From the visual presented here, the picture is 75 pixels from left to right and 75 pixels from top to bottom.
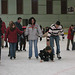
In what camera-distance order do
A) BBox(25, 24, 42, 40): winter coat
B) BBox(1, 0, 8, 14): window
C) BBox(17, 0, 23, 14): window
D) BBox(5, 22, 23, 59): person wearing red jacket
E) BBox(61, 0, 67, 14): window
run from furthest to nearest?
BBox(61, 0, 67, 14): window
BBox(17, 0, 23, 14): window
BBox(1, 0, 8, 14): window
BBox(25, 24, 42, 40): winter coat
BBox(5, 22, 23, 59): person wearing red jacket

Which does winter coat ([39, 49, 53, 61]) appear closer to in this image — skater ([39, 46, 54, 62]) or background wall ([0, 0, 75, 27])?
skater ([39, 46, 54, 62])

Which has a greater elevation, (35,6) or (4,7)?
(35,6)

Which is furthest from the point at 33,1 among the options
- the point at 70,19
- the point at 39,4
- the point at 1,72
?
the point at 1,72

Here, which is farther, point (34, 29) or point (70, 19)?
point (70, 19)

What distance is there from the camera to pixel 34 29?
31.7 feet

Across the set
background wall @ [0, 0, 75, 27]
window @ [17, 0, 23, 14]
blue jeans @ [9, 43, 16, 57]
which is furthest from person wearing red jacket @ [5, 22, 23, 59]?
window @ [17, 0, 23, 14]

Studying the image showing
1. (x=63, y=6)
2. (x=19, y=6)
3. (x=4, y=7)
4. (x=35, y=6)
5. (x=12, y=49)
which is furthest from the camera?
(x=63, y=6)

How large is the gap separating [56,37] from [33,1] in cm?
2857

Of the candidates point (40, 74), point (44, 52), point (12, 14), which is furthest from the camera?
point (12, 14)

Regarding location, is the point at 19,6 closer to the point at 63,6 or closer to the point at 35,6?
the point at 35,6

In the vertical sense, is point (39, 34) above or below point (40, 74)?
above

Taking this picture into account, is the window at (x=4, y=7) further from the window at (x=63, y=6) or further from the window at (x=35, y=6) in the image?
the window at (x=63, y=6)

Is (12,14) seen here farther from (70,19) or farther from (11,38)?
(11,38)

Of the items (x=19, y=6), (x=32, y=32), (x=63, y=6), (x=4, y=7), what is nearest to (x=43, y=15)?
(x=63, y=6)
